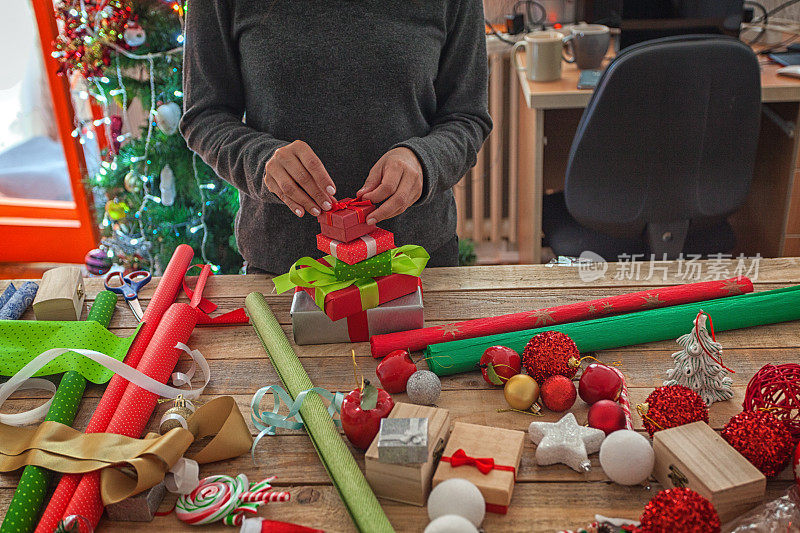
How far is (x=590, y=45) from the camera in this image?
7.63 feet

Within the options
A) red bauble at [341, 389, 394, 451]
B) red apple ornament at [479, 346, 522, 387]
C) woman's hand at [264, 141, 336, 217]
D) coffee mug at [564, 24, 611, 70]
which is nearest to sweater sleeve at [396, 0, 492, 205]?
A: woman's hand at [264, 141, 336, 217]

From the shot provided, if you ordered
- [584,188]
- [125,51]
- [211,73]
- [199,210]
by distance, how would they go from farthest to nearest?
[199,210], [125,51], [584,188], [211,73]

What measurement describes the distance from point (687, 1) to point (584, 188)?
87 cm

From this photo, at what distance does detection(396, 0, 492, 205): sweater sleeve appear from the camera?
1258mm

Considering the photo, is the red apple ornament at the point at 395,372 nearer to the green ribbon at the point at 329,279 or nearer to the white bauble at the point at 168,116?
the green ribbon at the point at 329,279

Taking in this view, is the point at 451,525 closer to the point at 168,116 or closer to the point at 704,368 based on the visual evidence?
the point at 704,368

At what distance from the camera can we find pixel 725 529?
69 cm

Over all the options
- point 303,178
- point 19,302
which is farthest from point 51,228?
point 303,178

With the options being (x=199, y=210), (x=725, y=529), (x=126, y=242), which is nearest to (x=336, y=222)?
(x=725, y=529)

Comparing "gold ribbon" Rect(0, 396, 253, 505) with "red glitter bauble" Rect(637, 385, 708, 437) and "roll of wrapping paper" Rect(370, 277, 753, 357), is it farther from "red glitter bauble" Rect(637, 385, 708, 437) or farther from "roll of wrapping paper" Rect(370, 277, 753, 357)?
"red glitter bauble" Rect(637, 385, 708, 437)

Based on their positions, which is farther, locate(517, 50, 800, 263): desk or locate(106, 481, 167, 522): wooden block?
locate(517, 50, 800, 263): desk

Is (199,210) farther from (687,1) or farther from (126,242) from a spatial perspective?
(687,1)

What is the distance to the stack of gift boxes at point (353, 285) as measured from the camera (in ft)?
3.30

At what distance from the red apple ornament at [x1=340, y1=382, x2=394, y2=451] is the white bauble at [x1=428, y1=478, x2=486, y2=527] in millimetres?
120
